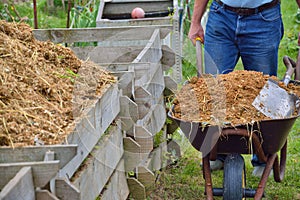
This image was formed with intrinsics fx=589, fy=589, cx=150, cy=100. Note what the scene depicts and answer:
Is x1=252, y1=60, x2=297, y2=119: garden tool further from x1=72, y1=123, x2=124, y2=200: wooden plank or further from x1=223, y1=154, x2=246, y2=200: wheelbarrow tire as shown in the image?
x1=72, y1=123, x2=124, y2=200: wooden plank

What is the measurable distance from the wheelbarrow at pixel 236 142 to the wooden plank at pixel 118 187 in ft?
1.52

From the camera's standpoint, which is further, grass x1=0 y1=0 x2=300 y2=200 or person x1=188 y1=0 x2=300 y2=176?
grass x1=0 y1=0 x2=300 y2=200

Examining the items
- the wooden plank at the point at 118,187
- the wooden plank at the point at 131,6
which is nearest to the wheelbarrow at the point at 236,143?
the wooden plank at the point at 118,187

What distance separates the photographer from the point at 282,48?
28.2ft

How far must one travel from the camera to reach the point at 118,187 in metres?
3.46

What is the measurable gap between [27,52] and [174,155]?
2.08 meters

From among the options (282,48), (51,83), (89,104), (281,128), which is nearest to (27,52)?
(51,83)

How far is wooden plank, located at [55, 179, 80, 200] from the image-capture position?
2.34 meters

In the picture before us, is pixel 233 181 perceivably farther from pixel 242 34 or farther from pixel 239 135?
pixel 242 34

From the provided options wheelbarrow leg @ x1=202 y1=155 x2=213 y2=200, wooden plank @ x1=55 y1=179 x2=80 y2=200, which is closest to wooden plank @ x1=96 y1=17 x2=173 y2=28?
wheelbarrow leg @ x1=202 y1=155 x2=213 y2=200

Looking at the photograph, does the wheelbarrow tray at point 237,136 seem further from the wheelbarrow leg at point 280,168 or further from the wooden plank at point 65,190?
the wooden plank at point 65,190

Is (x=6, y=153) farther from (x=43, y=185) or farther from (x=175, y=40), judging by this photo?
(x=175, y=40)

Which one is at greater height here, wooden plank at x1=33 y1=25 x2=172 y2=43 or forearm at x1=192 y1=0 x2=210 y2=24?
forearm at x1=192 y1=0 x2=210 y2=24

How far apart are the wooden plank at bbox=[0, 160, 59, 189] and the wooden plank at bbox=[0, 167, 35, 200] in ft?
0.08
